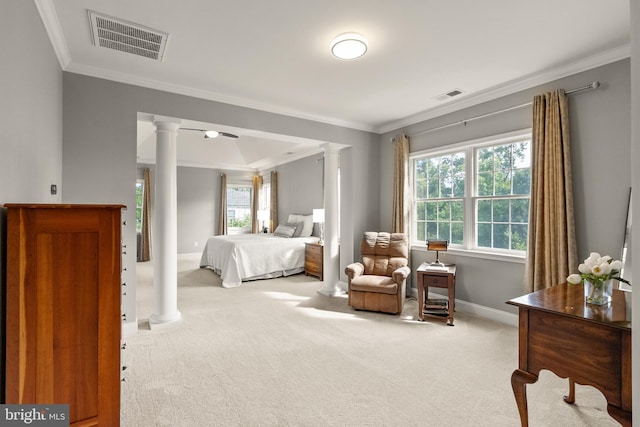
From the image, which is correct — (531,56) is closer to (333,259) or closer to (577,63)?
(577,63)

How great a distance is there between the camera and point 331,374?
2.48 meters

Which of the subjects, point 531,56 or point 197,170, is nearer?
point 531,56

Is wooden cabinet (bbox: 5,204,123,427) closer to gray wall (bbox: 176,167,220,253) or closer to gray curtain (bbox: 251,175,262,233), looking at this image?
gray wall (bbox: 176,167,220,253)

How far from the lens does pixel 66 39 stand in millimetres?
2604

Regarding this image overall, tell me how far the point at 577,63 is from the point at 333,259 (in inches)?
143

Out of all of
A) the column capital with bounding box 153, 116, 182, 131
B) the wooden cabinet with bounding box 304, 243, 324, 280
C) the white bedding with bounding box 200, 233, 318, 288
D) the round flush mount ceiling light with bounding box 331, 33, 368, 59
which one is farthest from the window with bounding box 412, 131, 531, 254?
the column capital with bounding box 153, 116, 182, 131

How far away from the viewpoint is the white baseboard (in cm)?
356

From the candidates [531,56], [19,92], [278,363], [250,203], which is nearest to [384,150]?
[531,56]

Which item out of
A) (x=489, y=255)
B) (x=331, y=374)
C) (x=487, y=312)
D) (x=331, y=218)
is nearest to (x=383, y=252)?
(x=331, y=218)

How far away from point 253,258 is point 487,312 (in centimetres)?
382

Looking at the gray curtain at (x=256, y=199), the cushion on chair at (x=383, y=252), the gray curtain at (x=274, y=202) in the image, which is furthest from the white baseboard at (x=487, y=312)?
the gray curtain at (x=256, y=199)

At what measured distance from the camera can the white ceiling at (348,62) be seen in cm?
220

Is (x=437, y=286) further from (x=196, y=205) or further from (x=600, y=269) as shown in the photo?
(x=196, y=205)

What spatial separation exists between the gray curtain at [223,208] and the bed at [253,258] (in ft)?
7.54
